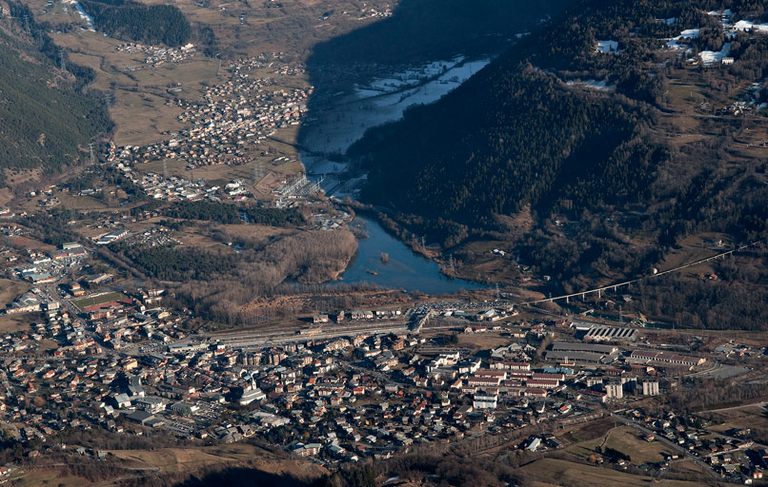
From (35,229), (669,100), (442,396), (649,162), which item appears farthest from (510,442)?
(35,229)

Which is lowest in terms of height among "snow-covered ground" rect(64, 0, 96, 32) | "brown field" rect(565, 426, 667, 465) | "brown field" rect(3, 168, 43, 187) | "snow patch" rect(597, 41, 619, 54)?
"brown field" rect(3, 168, 43, 187)

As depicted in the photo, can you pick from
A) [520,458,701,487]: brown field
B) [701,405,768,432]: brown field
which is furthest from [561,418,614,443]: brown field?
[701,405,768,432]: brown field

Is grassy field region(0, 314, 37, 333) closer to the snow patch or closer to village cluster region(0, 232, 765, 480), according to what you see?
village cluster region(0, 232, 765, 480)

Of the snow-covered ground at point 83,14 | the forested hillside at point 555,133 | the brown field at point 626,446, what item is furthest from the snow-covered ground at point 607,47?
the snow-covered ground at point 83,14

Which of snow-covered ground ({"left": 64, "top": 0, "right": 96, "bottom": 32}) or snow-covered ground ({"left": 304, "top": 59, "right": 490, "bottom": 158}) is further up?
snow-covered ground ({"left": 64, "top": 0, "right": 96, "bottom": 32})

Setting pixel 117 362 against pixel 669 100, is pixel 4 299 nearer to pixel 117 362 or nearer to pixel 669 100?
pixel 117 362

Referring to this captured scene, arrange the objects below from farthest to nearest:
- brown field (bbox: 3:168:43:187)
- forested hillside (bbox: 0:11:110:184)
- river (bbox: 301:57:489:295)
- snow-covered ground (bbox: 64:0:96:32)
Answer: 1. snow-covered ground (bbox: 64:0:96:32)
2. forested hillside (bbox: 0:11:110:184)
3. brown field (bbox: 3:168:43:187)
4. river (bbox: 301:57:489:295)
